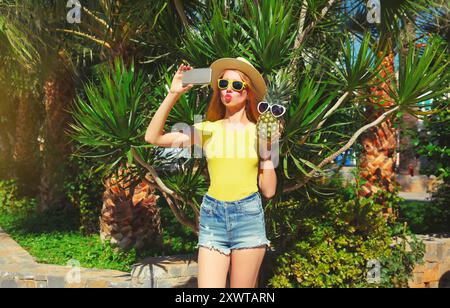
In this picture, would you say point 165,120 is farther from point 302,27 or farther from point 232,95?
point 302,27

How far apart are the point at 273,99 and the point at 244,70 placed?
27 cm

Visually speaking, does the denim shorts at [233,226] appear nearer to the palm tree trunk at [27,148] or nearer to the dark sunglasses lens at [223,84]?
the dark sunglasses lens at [223,84]

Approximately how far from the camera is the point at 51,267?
20.8ft

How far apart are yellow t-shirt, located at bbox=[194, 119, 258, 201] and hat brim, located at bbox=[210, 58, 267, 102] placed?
0.81 ft

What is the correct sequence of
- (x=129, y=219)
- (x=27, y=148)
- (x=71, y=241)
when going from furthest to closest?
1. (x=27, y=148)
2. (x=71, y=241)
3. (x=129, y=219)

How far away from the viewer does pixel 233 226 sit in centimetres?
329

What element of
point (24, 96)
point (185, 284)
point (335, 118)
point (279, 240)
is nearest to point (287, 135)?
point (335, 118)

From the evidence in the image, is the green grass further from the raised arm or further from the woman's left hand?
the woman's left hand

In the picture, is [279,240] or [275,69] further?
[279,240]

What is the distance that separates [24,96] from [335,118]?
9.27 meters

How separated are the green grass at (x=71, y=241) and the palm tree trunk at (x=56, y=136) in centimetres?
35

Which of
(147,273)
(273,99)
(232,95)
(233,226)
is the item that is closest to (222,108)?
(232,95)

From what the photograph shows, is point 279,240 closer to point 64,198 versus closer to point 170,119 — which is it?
point 170,119

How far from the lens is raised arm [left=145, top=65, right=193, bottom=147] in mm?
3229
